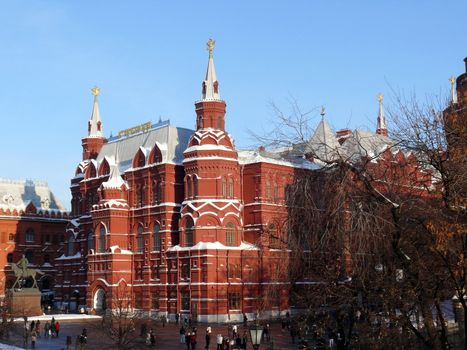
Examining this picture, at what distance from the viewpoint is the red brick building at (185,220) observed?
6256 cm

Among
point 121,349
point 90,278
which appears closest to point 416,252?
point 121,349

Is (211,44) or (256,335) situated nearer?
(256,335)

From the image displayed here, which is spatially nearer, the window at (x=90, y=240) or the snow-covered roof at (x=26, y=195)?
the window at (x=90, y=240)

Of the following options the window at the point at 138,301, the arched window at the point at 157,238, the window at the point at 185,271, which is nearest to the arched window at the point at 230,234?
the window at the point at 185,271

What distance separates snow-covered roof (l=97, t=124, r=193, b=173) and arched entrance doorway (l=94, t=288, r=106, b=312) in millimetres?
14241

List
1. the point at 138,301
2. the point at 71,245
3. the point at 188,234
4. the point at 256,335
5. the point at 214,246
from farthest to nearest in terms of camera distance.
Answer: the point at 71,245 < the point at 138,301 < the point at 188,234 < the point at 214,246 < the point at 256,335

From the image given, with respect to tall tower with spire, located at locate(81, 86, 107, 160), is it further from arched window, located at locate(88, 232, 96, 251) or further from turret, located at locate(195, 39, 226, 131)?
turret, located at locate(195, 39, 226, 131)

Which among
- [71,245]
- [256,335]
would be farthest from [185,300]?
[256,335]

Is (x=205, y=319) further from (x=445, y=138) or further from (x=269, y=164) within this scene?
(x=445, y=138)

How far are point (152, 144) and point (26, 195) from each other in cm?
3717

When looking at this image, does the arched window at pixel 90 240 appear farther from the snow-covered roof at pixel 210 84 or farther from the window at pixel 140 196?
the snow-covered roof at pixel 210 84

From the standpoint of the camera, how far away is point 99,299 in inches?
2862

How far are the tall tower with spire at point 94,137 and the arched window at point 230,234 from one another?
3022 cm

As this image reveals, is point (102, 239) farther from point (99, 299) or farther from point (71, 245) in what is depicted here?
point (71, 245)
